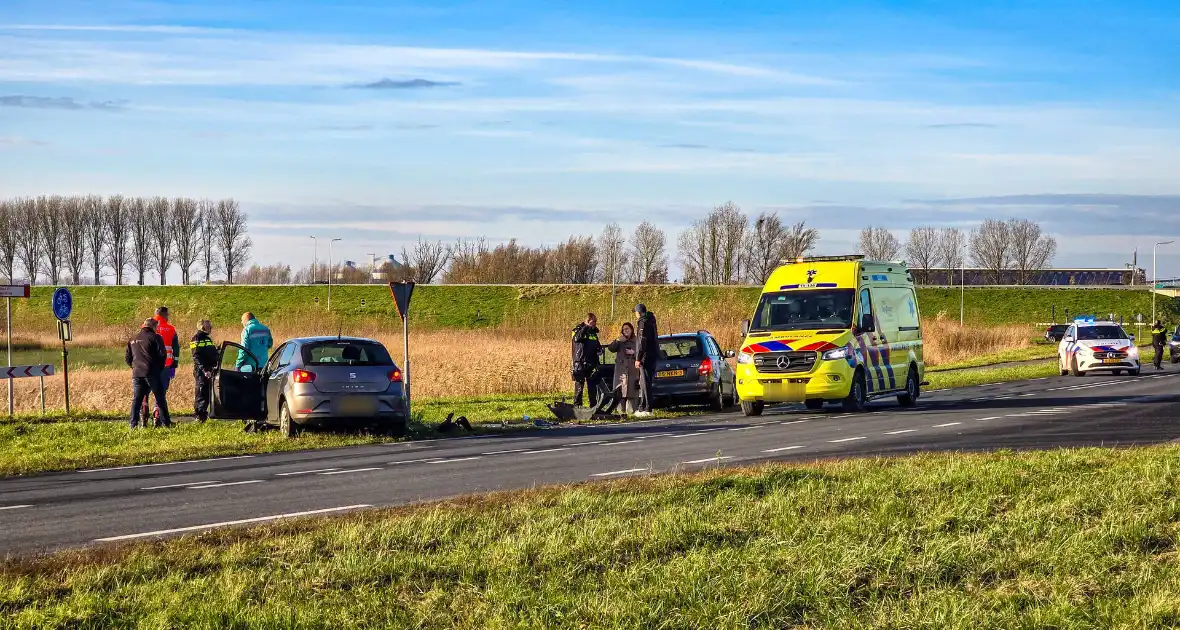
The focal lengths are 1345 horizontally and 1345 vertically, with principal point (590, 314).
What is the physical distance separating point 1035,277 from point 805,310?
422 feet

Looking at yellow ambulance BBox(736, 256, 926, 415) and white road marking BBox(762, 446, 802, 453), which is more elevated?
yellow ambulance BBox(736, 256, 926, 415)

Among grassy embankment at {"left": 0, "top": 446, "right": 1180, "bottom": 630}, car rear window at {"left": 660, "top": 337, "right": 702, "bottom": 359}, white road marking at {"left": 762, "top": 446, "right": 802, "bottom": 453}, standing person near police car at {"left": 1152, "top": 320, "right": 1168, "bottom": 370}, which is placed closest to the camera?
grassy embankment at {"left": 0, "top": 446, "right": 1180, "bottom": 630}

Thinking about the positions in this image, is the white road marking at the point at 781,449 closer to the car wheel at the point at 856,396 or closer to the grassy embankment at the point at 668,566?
the grassy embankment at the point at 668,566

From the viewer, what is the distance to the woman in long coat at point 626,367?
81.7 feet

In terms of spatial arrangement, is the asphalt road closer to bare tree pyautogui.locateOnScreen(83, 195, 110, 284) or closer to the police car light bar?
the police car light bar

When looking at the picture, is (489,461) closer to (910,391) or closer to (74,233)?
(910,391)

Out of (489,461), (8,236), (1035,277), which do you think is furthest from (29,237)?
(489,461)

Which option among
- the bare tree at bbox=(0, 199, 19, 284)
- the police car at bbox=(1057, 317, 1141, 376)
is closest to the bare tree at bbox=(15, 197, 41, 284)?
the bare tree at bbox=(0, 199, 19, 284)

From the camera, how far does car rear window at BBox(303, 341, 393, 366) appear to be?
62.3 feet

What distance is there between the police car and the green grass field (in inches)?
2411

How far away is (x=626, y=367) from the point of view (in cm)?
2503

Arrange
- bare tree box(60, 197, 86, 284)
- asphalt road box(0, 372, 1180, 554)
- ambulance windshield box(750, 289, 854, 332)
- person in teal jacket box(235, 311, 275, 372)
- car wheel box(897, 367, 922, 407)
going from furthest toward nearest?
bare tree box(60, 197, 86, 284), car wheel box(897, 367, 922, 407), ambulance windshield box(750, 289, 854, 332), person in teal jacket box(235, 311, 275, 372), asphalt road box(0, 372, 1180, 554)

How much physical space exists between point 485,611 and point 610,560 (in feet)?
4.80

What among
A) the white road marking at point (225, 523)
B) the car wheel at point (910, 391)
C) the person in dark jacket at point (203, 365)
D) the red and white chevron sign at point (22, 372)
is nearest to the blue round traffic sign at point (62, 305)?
the red and white chevron sign at point (22, 372)
